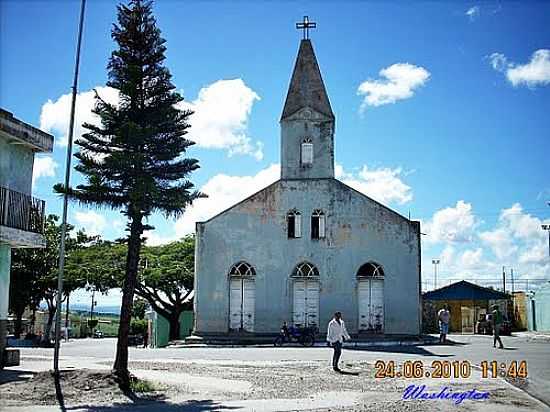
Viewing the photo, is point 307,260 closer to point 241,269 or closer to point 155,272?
point 241,269

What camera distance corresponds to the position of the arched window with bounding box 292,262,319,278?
3647 cm

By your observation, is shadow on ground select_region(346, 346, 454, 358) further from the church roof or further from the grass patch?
the church roof

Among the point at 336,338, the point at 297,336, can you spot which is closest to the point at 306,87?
the point at 297,336

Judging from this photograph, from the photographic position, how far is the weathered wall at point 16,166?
19.9 metres

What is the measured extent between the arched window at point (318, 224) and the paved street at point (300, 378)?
948 cm

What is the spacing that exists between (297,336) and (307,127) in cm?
1131

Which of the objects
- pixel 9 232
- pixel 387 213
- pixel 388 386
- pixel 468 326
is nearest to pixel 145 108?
pixel 9 232

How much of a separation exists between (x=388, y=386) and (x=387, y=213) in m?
20.3

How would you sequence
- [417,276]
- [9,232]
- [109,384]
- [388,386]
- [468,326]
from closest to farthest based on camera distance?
[109,384] < [388,386] < [9,232] < [417,276] < [468,326]

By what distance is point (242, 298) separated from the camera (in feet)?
120

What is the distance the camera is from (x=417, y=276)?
36.2 m

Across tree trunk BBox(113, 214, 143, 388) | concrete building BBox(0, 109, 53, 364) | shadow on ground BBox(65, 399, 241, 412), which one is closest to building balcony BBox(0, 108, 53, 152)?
concrete building BBox(0, 109, 53, 364)

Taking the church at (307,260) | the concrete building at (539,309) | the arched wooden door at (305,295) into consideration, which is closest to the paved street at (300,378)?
the church at (307,260)

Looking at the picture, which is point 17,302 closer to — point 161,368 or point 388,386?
point 161,368
